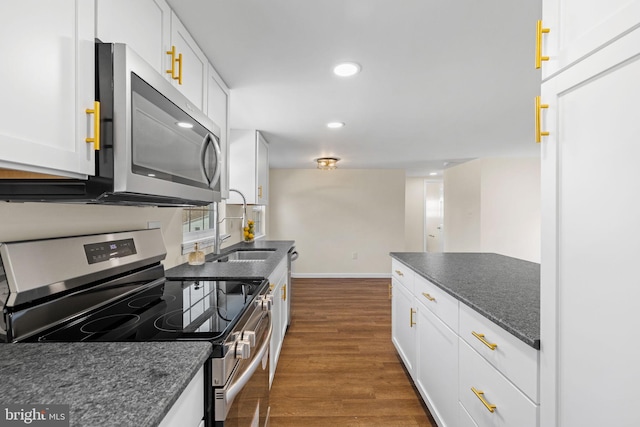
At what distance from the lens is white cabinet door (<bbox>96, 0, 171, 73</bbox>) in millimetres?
920

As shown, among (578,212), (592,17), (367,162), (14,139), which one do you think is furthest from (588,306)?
(367,162)

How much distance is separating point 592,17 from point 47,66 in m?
1.29

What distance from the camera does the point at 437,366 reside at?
1.73m

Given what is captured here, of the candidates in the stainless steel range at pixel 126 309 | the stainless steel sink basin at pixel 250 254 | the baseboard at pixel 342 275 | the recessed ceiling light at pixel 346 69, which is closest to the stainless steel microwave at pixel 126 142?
the stainless steel range at pixel 126 309

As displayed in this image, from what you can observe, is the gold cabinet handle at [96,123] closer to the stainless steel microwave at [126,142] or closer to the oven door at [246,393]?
the stainless steel microwave at [126,142]

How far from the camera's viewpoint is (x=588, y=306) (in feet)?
2.39

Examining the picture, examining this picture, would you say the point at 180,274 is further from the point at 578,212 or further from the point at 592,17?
the point at 592,17

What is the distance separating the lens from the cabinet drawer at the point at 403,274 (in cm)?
228

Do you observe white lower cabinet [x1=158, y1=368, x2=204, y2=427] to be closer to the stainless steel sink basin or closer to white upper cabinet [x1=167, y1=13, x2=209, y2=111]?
white upper cabinet [x1=167, y1=13, x2=209, y2=111]

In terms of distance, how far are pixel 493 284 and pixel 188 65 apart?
1924 millimetres

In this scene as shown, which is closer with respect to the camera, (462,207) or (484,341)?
(484,341)

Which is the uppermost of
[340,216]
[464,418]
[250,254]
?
[340,216]

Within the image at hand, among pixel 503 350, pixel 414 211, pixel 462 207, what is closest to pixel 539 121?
pixel 503 350

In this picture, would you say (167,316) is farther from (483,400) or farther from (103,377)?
(483,400)
